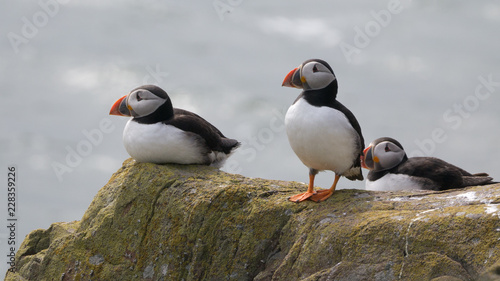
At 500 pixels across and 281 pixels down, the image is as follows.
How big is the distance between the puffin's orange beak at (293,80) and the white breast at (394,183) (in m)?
3.47

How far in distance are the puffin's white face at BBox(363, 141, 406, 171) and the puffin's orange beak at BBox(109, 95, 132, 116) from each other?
4109 mm

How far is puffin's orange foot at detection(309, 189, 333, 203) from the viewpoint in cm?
830

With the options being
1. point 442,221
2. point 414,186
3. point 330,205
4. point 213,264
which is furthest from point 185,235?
point 414,186

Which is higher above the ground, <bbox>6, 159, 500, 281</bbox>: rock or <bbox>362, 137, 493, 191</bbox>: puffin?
<bbox>362, 137, 493, 191</bbox>: puffin

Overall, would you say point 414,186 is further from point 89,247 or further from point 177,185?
point 89,247

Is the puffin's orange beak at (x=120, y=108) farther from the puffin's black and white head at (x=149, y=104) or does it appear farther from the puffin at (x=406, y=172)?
the puffin at (x=406, y=172)

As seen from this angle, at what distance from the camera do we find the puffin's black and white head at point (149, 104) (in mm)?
9719

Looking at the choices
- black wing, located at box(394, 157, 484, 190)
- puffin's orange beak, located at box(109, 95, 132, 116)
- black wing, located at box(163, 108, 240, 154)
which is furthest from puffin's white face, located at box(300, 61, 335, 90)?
black wing, located at box(394, 157, 484, 190)

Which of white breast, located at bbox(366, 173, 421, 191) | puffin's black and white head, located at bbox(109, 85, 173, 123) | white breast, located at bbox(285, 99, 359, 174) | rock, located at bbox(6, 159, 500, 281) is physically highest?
puffin's black and white head, located at bbox(109, 85, 173, 123)

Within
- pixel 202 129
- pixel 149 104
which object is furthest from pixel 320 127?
pixel 149 104

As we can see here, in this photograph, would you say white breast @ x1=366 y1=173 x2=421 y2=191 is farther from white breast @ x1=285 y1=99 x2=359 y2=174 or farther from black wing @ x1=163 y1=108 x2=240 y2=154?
white breast @ x1=285 y1=99 x2=359 y2=174

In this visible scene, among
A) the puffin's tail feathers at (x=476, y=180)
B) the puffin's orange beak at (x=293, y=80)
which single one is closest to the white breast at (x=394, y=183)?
the puffin's tail feathers at (x=476, y=180)

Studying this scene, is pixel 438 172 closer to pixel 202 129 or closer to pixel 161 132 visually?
pixel 202 129

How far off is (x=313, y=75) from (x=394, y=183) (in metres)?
3.59
